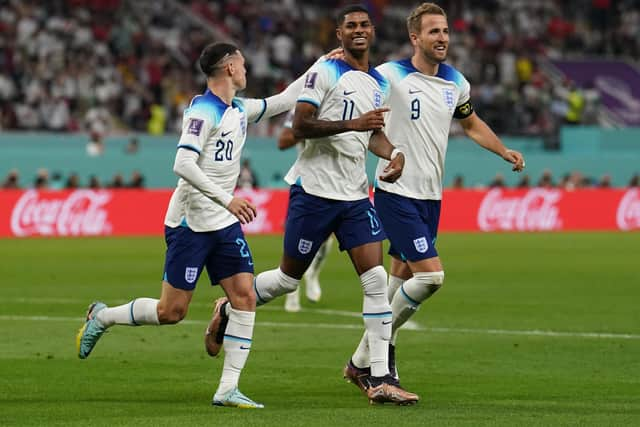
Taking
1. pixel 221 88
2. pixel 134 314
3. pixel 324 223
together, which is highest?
pixel 221 88

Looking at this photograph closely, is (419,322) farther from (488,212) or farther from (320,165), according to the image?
(488,212)

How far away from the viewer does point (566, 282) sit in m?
20.2

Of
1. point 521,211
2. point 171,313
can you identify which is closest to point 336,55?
point 171,313

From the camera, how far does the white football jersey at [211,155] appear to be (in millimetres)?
8938

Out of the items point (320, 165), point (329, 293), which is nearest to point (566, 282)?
point (329, 293)

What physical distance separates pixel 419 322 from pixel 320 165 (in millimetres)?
5237

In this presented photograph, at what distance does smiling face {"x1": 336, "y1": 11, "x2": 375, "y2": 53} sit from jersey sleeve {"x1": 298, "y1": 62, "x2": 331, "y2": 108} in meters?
0.23

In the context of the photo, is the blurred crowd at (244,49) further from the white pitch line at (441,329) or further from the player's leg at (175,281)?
the player's leg at (175,281)

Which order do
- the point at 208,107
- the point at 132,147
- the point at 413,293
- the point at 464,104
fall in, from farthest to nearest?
the point at 132,147 → the point at 464,104 → the point at 413,293 → the point at 208,107

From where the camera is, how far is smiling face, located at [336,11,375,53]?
31.0 ft

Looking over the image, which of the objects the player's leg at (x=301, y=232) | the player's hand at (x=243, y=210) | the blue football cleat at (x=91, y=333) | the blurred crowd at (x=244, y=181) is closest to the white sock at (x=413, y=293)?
the player's leg at (x=301, y=232)

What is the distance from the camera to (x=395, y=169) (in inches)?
369

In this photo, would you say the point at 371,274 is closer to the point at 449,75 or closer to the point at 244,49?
the point at 449,75

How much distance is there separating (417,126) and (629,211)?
27119 mm
